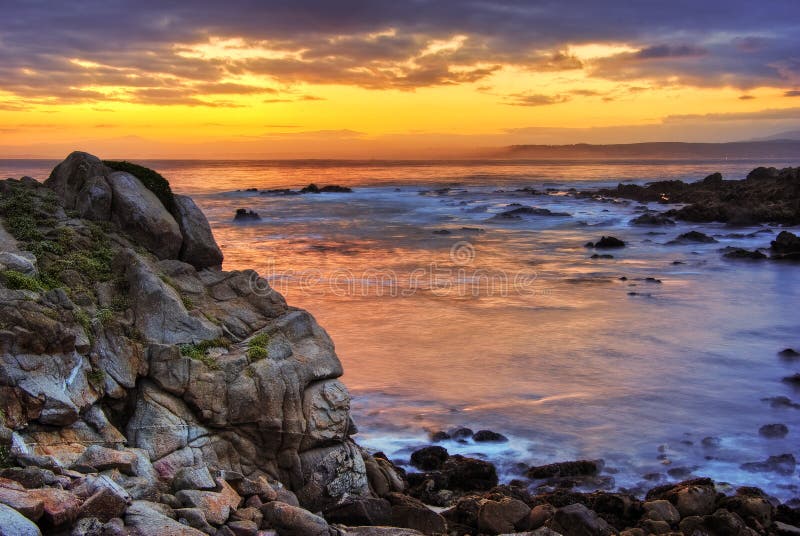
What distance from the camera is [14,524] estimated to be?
5668 mm

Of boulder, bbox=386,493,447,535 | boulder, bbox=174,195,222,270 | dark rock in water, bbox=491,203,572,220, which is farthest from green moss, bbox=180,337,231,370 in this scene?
dark rock in water, bbox=491,203,572,220

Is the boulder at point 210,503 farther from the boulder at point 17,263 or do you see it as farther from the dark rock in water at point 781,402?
the dark rock in water at point 781,402

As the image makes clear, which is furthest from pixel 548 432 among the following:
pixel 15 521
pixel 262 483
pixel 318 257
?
pixel 318 257

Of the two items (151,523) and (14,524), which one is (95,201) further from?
(14,524)

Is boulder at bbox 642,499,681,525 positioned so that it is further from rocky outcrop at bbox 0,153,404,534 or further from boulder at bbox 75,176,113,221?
boulder at bbox 75,176,113,221

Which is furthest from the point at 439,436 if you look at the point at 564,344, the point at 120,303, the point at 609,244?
the point at 609,244

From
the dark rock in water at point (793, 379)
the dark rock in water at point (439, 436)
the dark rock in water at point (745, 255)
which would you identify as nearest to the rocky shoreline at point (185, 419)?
the dark rock in water at point (439, 436)

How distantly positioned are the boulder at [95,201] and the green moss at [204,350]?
3.66 meters

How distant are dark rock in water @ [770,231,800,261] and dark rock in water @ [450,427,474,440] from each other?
27089 mm

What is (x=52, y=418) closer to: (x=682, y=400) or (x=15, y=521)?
(x=15, y=521)

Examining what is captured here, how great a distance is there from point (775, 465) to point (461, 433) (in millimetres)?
5684

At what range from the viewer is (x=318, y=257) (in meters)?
38.2

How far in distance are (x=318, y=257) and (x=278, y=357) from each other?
91.4ft

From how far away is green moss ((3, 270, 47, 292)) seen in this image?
9.02 meters
